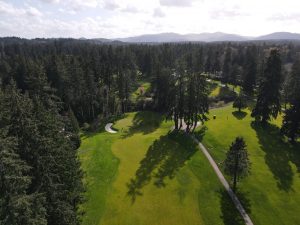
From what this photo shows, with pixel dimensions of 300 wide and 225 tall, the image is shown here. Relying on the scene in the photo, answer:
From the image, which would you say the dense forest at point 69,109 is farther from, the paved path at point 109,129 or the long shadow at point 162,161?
the paved path at point 109,129

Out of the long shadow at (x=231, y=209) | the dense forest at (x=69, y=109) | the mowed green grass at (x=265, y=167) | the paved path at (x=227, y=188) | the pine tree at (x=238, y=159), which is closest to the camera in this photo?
the dense forest at (x=69, y=109)

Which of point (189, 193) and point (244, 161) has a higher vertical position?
point (244, 161)

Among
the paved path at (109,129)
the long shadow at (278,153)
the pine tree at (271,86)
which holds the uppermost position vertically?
the pine tree at (271,86)

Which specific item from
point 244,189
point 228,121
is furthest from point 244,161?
point 228,121

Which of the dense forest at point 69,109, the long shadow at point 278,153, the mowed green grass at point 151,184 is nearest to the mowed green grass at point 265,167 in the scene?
the long shadow at point 278,153

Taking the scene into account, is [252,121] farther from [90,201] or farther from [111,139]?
[90,201]

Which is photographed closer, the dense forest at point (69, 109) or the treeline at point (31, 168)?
the treeline at point (31, 168)

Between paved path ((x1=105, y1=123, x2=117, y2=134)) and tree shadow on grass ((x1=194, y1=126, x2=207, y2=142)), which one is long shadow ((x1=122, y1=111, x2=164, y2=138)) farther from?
tree shadow on grass ((x1=194, y1=126, x2=207, y2=142))
